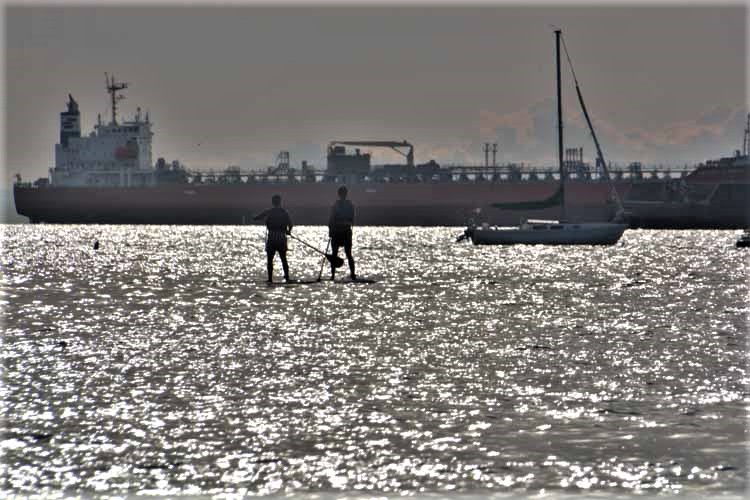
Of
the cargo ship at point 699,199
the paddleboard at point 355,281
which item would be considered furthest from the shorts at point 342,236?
the cargo ship at point 699,199

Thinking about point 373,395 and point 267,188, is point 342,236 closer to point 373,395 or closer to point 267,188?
point 373,395

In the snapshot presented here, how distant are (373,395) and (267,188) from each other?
103m

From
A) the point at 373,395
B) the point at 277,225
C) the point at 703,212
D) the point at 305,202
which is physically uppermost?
the point at 305,202

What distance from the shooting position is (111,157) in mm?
124500

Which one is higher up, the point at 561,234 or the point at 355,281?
the point at 561,234

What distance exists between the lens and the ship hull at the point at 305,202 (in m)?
103

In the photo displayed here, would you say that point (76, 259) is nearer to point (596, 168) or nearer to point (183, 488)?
point (183, 488)

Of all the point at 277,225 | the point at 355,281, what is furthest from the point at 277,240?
the point at 355,281

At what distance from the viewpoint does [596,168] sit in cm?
11244

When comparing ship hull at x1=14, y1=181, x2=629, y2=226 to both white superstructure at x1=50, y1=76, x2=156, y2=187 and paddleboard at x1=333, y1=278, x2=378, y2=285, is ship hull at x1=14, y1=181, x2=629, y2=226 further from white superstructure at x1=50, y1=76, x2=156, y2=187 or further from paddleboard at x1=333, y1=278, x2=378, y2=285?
paddleboard at x1=333, y1=278, x2=378, y2=285

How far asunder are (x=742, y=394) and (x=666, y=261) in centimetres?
2989

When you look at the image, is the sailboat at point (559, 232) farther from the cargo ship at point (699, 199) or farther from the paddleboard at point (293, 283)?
the cargo ship at point (699, 199)

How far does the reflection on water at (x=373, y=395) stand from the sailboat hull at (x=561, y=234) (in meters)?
31.0

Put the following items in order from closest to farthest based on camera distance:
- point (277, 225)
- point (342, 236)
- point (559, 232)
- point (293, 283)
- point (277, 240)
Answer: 1. point (277, 225)
2. point (277, 240)
3. point (342, 236)
4. point (293, 283)
5. point (559, 232)
